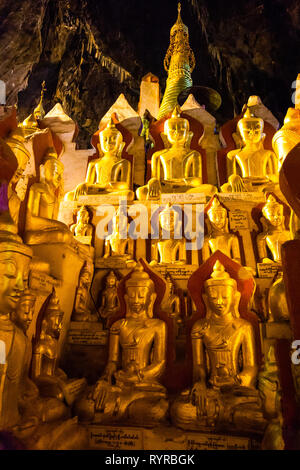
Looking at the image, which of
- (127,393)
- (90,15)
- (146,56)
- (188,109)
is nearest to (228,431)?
(127,393)

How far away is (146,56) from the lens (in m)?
19.0

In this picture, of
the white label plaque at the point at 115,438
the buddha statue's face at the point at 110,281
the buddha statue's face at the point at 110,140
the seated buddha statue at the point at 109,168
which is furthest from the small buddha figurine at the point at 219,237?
the buddha statue's face at the point at 110,140

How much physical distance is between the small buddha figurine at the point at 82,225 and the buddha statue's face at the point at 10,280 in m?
1.87

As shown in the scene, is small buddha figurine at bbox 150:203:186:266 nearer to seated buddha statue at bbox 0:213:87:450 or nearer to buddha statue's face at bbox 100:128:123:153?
seated buddha statue at bbox 0:213:87:450

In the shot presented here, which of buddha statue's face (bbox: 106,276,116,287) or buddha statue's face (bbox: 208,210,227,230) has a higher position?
buddha statue's face (bbox: 208,210,227,230)

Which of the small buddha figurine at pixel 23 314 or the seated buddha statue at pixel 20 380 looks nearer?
the seated buddha statue at pixel 20 380

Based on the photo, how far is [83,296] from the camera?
335 centimetres

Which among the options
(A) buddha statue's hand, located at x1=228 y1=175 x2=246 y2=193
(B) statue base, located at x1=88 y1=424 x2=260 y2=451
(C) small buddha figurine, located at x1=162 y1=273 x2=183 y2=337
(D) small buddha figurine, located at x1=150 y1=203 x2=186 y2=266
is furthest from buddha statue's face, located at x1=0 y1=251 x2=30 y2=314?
(A) buddha statue's hand, located at x1=228 y1=175 x2=246 y2=193

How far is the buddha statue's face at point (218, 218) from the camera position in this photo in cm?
390

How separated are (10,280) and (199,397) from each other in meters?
1.50

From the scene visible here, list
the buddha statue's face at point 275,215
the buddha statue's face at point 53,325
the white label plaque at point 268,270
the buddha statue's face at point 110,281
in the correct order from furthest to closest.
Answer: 1. the buddha statue's face at point 275,215
2. the buddha statue's face at point 110,281
3. the white label plaque at point 268,270
4. the buddha statue's face at point 53,325

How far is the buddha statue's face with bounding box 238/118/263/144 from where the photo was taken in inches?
214

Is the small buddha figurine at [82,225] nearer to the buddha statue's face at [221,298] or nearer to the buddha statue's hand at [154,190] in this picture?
the buddha statue's hand at [154,190]

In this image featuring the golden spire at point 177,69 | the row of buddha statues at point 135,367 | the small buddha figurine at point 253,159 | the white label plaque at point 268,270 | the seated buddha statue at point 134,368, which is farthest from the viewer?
the golden spire at point 177,69
